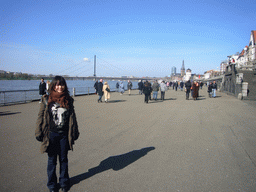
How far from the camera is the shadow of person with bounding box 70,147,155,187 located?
12.2 ft

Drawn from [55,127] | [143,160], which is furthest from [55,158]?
[143,160]

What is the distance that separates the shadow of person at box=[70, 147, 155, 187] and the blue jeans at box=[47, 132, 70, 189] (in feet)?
0.87

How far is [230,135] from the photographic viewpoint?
674 cm

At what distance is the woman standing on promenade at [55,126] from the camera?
3.18 metres

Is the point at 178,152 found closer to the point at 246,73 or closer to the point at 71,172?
the point at 71,172

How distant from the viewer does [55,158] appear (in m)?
3.30

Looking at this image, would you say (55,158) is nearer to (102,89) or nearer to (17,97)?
(102,89)

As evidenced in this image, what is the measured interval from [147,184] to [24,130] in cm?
505

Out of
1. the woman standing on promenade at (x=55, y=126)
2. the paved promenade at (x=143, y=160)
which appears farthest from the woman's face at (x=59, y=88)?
the paved promenade at (x=143, y=160)

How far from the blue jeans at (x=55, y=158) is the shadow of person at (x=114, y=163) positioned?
265 millimetres

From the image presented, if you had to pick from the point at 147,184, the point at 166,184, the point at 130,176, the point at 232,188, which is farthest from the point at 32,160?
the point at 232,188

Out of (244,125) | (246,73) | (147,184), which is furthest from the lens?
(246,73)

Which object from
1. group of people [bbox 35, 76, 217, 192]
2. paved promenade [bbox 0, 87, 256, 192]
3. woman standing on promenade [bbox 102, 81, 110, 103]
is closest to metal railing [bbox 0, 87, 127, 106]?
woman standing on promenade [bbox 102, 81, 110, 103]

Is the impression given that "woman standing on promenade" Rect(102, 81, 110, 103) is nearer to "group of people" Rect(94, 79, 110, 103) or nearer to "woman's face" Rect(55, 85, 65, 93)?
"group of people" Rect(94, 79, 110, 103)
